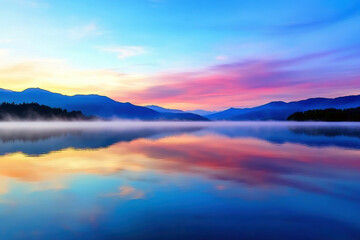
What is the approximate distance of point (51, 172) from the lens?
607 inches

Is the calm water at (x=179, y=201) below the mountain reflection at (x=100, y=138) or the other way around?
below

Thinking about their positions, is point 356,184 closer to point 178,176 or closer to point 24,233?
point 178,176

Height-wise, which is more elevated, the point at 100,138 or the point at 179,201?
the point at 100,138

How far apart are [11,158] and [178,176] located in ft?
48.0

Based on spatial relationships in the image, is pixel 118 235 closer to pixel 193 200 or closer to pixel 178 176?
pixel 193 200

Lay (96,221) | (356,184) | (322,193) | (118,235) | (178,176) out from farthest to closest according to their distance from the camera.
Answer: (178,176)
(356,184)
(322,193)
(96,221)
(118,235)

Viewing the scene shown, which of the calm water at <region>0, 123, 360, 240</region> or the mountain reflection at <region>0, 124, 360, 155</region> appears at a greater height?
the mountain reflection at <region>0, 124, 360, 155</region>

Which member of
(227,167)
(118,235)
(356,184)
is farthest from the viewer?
(227,167)

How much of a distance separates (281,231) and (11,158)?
68.7ft

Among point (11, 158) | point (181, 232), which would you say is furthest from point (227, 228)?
point (11, 158)

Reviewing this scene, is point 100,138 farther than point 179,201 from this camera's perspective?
Yes

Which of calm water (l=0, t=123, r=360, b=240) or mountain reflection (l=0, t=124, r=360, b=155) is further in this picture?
mountain reflection (l=0, t=124, r=360, b=155)

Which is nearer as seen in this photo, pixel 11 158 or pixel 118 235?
pixel 118 235

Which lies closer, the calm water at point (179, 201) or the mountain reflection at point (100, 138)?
the calm water at point (179, 201)
